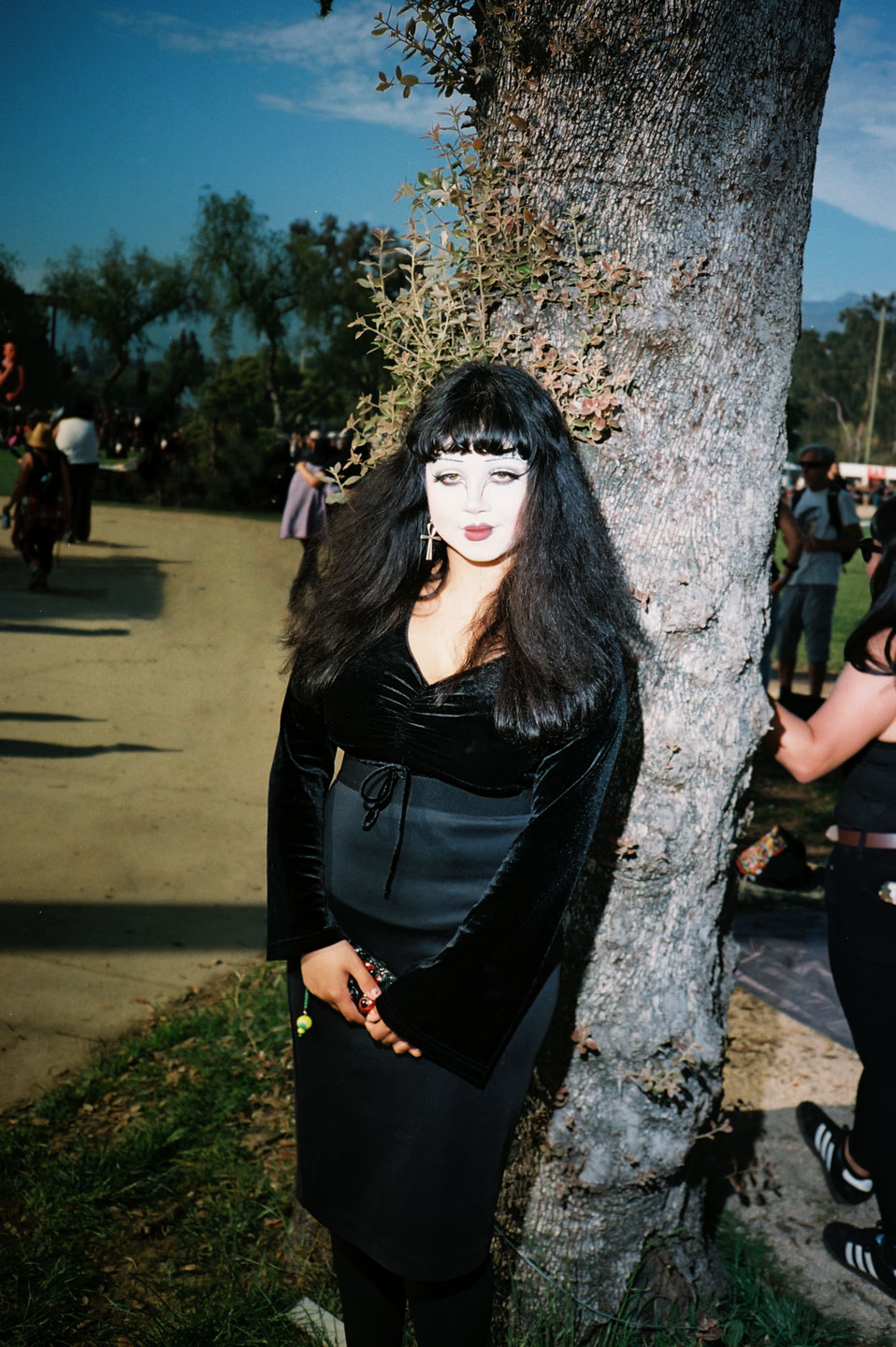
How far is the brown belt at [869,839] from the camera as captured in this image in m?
2.09

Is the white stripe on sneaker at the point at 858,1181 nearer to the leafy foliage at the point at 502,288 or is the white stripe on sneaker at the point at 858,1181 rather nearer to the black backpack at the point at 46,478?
the leafy foliage at the point at 502,288

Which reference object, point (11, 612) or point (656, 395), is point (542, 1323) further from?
point (11, 612)

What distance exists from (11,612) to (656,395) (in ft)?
20.4

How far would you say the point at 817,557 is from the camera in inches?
284

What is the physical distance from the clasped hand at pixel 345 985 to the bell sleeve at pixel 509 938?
28 mm

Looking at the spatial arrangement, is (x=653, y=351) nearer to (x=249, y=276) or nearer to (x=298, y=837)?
(x=298, y=837)

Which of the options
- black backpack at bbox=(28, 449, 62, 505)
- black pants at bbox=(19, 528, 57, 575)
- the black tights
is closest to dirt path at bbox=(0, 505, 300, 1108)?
black pants at bbox=(19, 528, 57, 575)

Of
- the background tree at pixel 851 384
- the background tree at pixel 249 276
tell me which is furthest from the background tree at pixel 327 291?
the background tree at pixel 851 384

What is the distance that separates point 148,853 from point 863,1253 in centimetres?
325

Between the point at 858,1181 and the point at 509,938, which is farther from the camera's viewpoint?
the point at 858,1181

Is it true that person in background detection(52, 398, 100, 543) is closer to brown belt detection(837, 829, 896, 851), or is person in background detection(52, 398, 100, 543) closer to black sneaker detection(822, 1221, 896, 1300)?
brown belt detection(837, 829, 896, 851)

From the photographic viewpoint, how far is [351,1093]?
1.60 meters

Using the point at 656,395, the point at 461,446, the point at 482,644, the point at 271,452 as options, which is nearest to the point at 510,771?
the point at 482,644

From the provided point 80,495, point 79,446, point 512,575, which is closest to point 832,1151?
point 512,575
